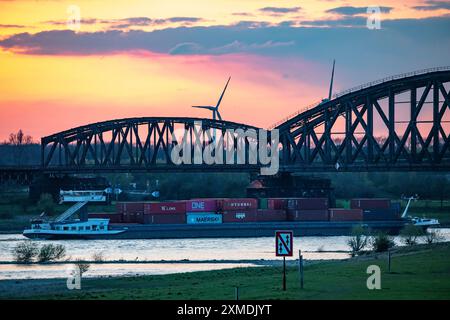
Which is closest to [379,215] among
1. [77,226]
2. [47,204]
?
[77,226]

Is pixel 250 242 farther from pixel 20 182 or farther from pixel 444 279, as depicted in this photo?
pixel 444 279

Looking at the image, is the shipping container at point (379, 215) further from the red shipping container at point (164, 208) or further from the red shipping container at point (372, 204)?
the red shipping container at point (164, 208)

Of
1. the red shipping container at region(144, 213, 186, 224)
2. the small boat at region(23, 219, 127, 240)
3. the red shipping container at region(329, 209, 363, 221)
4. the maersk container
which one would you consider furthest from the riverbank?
the red shipping container at region(329, 209, 363, 221)

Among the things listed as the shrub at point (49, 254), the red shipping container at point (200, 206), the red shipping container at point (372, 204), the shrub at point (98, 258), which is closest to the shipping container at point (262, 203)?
the red shipping container at point (200, 206)

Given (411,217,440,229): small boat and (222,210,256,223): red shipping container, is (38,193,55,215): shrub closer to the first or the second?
(222,210,256,223): red shipping container

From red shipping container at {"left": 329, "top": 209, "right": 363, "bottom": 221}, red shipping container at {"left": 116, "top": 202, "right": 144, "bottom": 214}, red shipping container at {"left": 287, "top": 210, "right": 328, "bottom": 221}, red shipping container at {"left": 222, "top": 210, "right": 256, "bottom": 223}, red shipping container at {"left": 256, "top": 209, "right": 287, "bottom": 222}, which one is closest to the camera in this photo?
red shipping container at {"left": 222, "top": 210, "right": 256, "bottom": 223}
